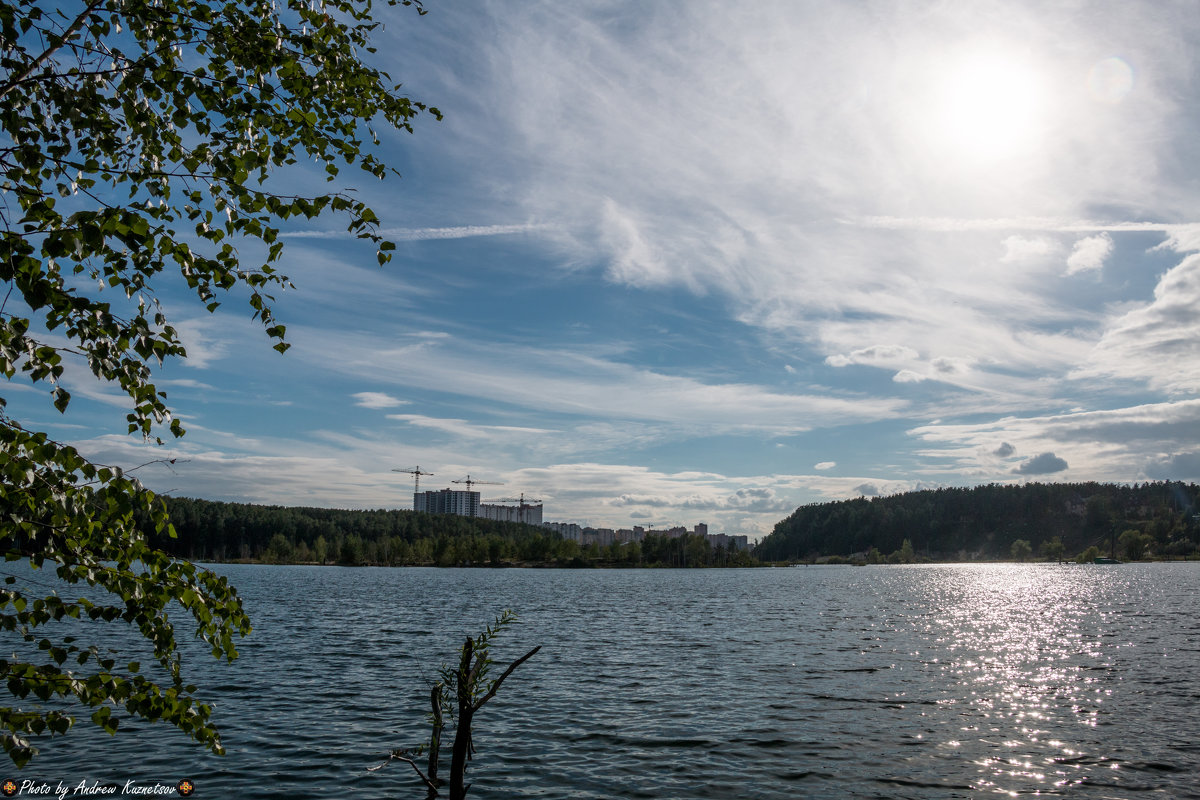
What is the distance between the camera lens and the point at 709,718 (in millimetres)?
30688

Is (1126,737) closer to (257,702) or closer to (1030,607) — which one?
(257,702)

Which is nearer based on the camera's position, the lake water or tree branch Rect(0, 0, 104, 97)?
tree branch Rect(0, 0, 104, 97)

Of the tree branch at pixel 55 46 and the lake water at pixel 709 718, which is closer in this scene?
the tree branch at pixel 55 46

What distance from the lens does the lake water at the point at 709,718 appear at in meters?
22.5

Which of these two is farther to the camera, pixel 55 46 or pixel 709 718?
pixel 709 718

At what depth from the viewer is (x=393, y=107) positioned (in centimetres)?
912

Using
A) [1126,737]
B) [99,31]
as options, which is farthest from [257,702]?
[1126,737]

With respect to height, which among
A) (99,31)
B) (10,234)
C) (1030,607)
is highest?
(99,31)

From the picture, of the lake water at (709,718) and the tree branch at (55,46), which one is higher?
the tree branch at (55,46)

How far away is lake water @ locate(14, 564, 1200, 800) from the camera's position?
22516 millimetres

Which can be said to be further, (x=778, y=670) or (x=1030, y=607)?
(x=1030, y=607)

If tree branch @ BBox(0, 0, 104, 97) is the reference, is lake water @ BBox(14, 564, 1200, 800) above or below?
below

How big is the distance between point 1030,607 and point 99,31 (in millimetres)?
116734

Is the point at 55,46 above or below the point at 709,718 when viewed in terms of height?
above
